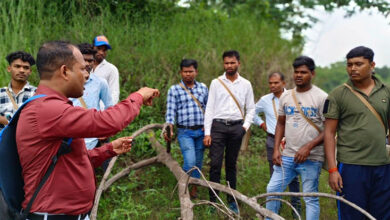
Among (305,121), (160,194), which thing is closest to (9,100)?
(160,194)

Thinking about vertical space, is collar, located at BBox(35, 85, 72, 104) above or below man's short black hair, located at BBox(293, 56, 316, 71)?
below

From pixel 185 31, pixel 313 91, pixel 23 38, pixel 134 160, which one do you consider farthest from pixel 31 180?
pixel 185 31

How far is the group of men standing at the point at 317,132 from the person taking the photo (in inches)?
116

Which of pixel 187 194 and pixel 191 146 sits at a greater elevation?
pixel 191 146

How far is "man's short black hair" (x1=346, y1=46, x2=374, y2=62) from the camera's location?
2953 mm

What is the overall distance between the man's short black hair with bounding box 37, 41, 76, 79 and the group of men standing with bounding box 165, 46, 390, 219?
216cm

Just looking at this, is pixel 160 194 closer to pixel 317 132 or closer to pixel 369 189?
pixel 317 132

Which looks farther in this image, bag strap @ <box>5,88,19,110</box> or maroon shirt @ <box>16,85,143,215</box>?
bag strap @ <box>5,88,19,110</box>

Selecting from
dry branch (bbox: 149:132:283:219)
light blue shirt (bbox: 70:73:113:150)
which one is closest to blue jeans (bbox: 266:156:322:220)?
dry branch (bbox: 149:132:283:219)

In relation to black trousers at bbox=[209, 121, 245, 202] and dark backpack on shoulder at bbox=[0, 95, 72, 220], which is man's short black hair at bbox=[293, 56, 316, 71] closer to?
black trousers at bbox=[209, 121, 245, 202]

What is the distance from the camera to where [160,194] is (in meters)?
4.72

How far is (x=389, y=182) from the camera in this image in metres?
2.94

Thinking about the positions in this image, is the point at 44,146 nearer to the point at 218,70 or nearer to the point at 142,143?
the point at 142,143

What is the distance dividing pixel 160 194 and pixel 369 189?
2691 millimetres
